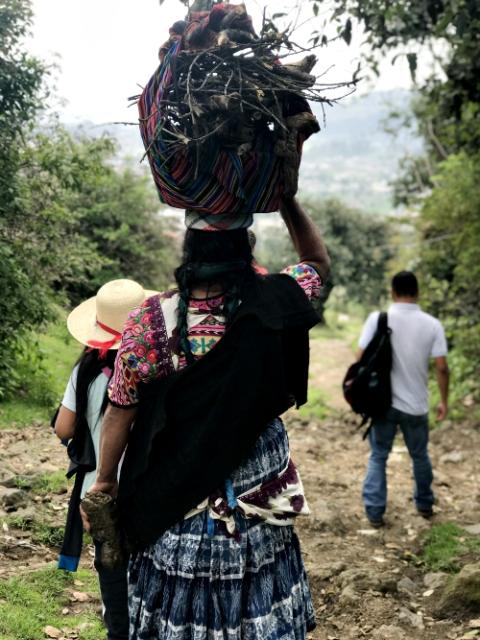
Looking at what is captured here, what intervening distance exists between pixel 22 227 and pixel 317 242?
538cm

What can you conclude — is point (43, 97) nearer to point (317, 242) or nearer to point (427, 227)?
point (317, 242)

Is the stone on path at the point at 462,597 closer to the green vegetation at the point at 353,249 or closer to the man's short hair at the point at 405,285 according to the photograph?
the man's short hair at the point at 405,285

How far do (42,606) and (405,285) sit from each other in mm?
3578

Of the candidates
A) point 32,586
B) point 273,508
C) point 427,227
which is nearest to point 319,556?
point 32,586

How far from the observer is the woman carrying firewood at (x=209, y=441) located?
8.03ft

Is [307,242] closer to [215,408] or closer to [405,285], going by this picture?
[215,408]

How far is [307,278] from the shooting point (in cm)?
267

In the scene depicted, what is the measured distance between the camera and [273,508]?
101 inches

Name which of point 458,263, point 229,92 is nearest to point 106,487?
point 229,92

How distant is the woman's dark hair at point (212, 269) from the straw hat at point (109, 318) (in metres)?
0.70

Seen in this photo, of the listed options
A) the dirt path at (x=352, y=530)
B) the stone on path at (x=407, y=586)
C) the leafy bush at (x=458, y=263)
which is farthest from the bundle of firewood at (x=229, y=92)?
the leafy bush at (x=458, y=263)

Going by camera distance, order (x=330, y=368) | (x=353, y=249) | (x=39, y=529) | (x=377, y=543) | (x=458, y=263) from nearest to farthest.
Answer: (x=39, y=529) < (x=377, y=543) < (x=458, y=263) < (x=330, y=368) < (x=353, y=249)

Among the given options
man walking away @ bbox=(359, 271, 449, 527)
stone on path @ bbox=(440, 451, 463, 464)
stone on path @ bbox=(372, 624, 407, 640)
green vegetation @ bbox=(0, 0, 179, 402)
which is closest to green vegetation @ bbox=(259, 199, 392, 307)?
green vegetation @ bbox=(0, 0, 179, 402)

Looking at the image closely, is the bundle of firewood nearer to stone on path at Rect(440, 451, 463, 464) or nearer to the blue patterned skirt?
the blue patterned skirt
